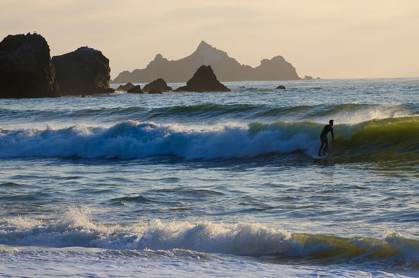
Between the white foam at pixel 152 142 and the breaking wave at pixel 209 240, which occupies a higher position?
the white foam at pixel 152 142

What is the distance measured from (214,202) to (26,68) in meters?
76.2

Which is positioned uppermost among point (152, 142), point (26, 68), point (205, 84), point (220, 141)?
point (26, 68)

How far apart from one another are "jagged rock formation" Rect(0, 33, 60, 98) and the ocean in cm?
5793

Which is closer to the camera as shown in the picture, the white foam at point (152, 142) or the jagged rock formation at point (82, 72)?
the white foam at point (152, 142)

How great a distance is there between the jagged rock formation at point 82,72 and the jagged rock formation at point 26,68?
681 inches

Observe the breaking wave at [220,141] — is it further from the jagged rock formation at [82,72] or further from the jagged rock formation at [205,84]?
the jagged rock formation at [82,72]

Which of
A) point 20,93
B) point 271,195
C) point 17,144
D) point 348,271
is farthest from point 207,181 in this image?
point 20,93

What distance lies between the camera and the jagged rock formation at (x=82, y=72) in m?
106

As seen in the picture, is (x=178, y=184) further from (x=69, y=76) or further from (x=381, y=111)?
(x=69, y=76)

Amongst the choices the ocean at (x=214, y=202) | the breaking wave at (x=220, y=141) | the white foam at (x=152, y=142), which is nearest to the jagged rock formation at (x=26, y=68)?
the white foam at (x=152, y=142)

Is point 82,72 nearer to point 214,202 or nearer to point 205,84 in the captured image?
point 205,84

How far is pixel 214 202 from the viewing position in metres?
13.2

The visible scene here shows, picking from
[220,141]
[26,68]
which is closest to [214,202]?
[220,141]

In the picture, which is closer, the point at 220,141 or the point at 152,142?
the point at 220,141
